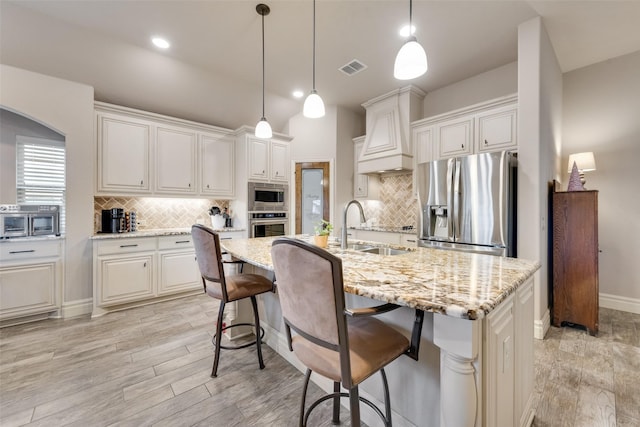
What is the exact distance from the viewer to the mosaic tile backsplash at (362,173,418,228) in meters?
4.27

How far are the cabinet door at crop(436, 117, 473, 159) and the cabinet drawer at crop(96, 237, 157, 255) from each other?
3850 millimetres

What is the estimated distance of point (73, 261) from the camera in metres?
2.99

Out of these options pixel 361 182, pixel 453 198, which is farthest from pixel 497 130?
pixel 361 182

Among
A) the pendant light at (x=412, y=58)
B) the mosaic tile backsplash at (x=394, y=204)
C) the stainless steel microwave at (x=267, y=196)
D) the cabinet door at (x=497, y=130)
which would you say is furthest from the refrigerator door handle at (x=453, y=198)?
the stainless steel microwave at (x=267, y=196)

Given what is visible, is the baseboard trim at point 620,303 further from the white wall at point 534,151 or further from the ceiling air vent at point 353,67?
the ceiling air vent at point 353,67

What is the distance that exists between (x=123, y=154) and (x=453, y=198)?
157 inches

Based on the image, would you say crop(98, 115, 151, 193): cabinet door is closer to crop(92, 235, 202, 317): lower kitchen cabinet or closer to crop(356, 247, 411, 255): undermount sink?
crop(92, 235, 202, 317): lower kitchen cabinet

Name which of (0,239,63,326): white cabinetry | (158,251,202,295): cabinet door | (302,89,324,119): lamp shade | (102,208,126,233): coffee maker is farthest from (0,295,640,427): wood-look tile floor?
(302,89,324,119): lamp shade

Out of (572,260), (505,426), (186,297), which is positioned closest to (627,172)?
(572,260)

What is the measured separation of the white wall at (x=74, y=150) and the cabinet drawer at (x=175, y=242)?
0.72m

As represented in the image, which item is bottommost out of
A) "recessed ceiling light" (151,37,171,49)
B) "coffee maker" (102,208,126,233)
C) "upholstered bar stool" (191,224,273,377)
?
"upholstered bar stool" (191,224,273,377)

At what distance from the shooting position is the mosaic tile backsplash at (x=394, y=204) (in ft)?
14.0

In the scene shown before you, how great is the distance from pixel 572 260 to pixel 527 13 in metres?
2.35

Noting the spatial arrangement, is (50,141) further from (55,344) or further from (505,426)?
(505,426)
